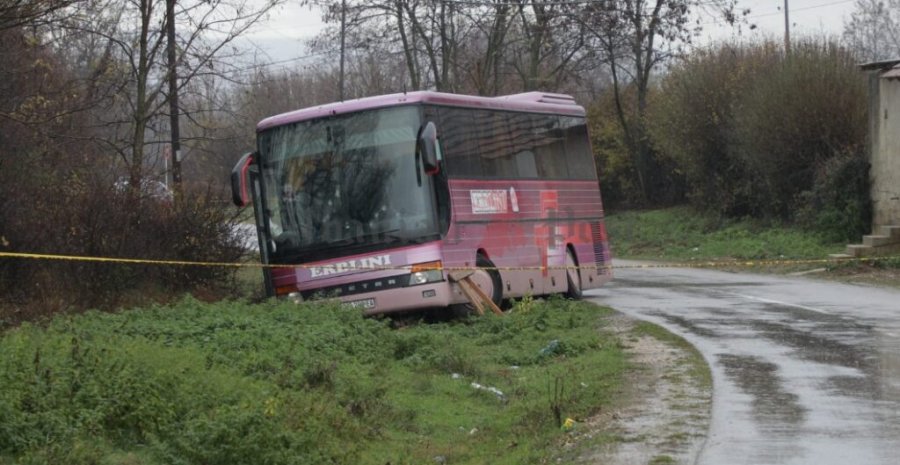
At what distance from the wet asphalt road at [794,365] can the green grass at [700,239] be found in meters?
8.83

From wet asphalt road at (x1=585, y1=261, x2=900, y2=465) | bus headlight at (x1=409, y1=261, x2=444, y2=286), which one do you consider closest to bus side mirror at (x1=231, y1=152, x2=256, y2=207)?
bus headlight at (x1=409, y1=261, x2=444, y2=286)

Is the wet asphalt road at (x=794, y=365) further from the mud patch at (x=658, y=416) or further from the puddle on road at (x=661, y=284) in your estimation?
the puddle on road at (x=661, y=284)

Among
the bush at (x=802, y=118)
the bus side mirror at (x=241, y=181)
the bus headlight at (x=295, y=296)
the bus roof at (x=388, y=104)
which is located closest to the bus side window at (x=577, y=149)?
the bus roof at (x=388, y=104)

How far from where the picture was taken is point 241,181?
18.7m

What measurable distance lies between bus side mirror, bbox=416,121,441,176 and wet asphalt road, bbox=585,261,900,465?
369cm

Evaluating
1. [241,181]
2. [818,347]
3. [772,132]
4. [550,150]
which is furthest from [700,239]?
[818,347]

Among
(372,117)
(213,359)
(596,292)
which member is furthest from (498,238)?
(213,359)

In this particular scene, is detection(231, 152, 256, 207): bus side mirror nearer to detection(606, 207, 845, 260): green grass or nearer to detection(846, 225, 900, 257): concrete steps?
detection(846, 225, 900, 257): concrete steps

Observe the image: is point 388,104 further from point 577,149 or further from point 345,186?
point 577,149

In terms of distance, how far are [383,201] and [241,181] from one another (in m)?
2.20

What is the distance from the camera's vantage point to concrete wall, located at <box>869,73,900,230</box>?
95.0 feet

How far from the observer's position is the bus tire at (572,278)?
75.0 ft

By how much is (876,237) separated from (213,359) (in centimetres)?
2046

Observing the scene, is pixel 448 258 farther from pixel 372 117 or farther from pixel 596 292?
pixel 596 292
